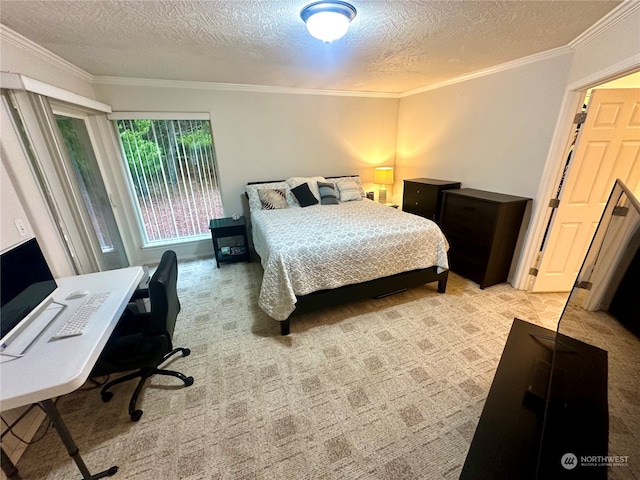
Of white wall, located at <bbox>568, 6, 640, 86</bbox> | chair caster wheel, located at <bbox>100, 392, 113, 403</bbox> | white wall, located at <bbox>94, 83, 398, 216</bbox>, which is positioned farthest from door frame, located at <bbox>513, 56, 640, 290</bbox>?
chair caster wheel, located at <bbox>100, 392, 113, 403</bbox>

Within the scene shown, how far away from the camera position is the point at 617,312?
3.03 feet

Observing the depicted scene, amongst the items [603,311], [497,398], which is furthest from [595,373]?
[497,398]

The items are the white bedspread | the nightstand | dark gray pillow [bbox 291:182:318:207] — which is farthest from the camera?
dark gray pillow [bbox 291:182:318:207]

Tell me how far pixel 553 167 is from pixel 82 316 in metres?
3.87

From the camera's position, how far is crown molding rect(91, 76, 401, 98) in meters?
2.94

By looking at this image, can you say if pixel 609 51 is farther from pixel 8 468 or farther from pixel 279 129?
pixel 8 468

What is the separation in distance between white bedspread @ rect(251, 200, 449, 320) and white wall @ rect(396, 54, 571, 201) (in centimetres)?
115

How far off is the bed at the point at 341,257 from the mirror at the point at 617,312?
4.50ft

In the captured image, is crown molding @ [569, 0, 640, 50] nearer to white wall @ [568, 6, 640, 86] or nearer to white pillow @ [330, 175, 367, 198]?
white wall @ [568, 6, 640, 86]

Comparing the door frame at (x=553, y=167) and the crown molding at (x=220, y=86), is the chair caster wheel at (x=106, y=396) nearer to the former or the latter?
the crown molding at (x=220, y=86)

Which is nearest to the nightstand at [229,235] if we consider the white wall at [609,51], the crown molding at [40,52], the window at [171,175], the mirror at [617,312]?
the window at [171,175]

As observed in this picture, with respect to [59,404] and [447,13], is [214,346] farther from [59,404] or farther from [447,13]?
[447,13]

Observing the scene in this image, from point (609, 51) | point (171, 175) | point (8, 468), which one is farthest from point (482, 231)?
point (171, 175)

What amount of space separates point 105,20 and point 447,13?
2.22m
